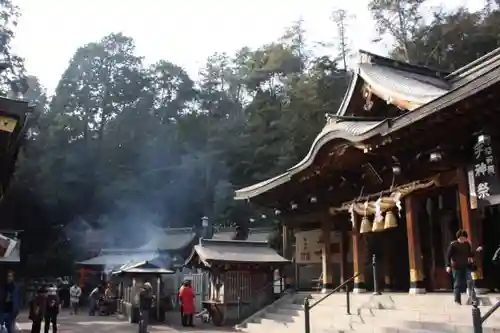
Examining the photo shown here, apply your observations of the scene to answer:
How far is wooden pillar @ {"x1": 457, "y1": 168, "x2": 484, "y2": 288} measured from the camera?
32.6ft

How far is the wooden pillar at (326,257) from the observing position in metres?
15.9

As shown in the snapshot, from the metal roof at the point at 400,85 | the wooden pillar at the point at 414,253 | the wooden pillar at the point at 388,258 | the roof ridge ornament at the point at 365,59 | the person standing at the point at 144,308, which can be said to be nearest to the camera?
the wooden pillar at the point at 414,253

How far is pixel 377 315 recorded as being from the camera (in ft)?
37.7

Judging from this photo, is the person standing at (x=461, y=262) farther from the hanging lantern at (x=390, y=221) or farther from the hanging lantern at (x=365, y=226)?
the hanging lantern at (x=365, y=226)

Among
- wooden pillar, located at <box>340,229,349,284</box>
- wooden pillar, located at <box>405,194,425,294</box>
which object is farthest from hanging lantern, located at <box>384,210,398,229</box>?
wooden pillar, located at <box>340,229,349,284</box>

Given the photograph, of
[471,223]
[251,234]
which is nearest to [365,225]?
[471,223]

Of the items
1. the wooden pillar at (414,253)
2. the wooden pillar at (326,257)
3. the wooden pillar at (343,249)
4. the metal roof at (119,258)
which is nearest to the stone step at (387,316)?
the wooden pillar at (414,253)

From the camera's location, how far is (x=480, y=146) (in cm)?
982

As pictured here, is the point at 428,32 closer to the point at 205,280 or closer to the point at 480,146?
the point at 205,280

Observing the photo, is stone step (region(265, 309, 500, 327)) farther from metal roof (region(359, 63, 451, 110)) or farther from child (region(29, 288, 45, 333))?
child (region(29, 288, 45, 333))

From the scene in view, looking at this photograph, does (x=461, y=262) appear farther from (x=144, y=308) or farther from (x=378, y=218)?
(x=144, y=308)

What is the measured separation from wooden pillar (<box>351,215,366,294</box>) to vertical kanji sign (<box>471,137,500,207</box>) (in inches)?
190

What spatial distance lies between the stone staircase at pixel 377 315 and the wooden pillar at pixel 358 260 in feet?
1.62

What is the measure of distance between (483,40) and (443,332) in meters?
30.3
